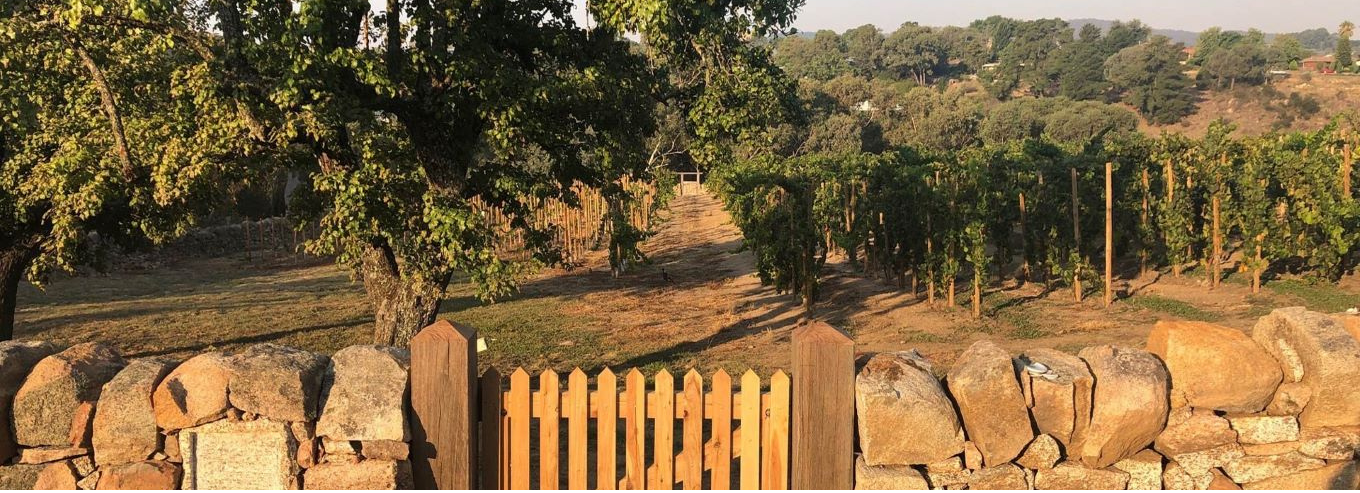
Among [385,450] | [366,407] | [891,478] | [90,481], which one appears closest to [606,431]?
[385,450]

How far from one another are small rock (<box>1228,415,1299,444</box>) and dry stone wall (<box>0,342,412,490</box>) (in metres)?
4.33

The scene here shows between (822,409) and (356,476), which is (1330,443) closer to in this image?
(822,409)

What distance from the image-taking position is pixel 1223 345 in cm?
480

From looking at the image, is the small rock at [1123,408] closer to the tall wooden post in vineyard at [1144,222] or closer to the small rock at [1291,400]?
the small rock at [1291,400]

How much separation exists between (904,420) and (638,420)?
1323 millimetres

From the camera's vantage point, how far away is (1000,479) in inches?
181

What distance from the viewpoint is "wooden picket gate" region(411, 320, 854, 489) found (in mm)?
4586

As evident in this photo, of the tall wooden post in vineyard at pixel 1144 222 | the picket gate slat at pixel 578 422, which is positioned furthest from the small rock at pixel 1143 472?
the tall wooden post in vineyard at pixel 1144 222

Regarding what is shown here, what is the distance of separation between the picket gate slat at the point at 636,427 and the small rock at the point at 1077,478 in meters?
2.00

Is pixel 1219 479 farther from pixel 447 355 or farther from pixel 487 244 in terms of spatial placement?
pixel 487 244

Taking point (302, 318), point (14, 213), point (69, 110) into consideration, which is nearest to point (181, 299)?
point (302, 318)

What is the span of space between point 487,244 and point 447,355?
507cm

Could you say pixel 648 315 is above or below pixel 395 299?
below

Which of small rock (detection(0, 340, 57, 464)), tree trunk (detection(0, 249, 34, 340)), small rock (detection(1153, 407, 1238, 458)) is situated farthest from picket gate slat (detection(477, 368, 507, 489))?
tree trunk (detection(0, 249, 34, 340))
